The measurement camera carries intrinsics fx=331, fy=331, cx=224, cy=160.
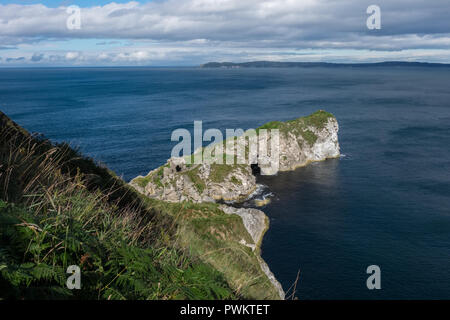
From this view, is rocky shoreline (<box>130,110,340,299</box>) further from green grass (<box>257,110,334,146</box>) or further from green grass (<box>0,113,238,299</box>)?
green grass (<box>0,113,238,299</box>)

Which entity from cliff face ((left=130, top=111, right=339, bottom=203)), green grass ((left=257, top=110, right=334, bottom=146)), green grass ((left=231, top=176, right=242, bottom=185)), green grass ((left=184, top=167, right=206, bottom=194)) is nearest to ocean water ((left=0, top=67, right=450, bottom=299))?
cliff face ((left=130, top=111, right=339, bottom=203))

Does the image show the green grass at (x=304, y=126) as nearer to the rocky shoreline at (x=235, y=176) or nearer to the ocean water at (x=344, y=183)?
the rocky shoreline at (x=235, y=176)

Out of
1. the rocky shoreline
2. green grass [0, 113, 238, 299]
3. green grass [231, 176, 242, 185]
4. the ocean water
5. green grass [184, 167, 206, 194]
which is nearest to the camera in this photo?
green grass [0, 113, 238, 299]

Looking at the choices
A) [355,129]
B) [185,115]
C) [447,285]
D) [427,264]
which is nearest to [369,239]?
[427,264]

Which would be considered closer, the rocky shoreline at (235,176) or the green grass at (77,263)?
the green grass at (77,263)

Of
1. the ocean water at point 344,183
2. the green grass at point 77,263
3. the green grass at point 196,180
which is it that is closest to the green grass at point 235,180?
the green grass at point 196,180

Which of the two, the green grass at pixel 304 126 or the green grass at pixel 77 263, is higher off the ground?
the green grass at pixel 77 263

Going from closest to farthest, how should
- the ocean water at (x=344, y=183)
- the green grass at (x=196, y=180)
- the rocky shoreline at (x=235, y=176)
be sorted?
the ocean water at (x=344, y=183) → the rocky shoreline at (x=235, y=176) → the green grass at (x=196, y=180)
